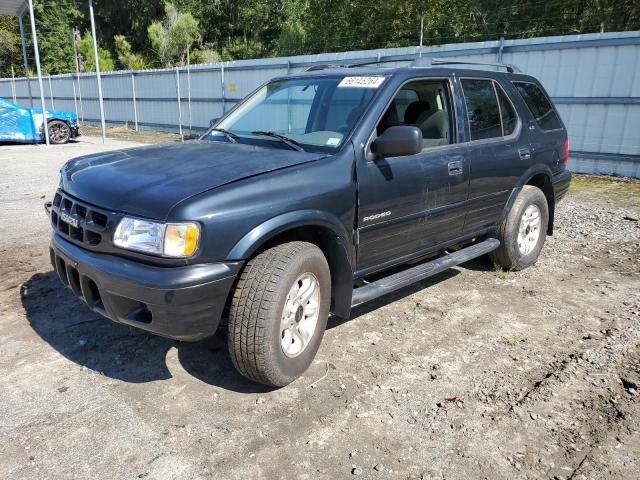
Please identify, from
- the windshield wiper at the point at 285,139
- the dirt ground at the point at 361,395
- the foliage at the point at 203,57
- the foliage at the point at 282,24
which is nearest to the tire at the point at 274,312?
the dirt ground at the point at 361,395

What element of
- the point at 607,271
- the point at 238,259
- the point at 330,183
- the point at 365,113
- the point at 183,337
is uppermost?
the point at 365,113

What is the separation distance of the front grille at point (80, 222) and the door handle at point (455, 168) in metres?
2.53

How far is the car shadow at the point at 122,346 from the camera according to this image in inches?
130

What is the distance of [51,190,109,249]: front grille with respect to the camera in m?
2.91

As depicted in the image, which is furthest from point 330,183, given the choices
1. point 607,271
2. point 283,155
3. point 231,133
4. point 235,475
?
point 607,271

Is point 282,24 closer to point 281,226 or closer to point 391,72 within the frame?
point 391,72

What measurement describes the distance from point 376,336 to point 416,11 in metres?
32.1

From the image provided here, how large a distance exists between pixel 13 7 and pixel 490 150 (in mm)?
19846

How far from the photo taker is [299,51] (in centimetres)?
3519

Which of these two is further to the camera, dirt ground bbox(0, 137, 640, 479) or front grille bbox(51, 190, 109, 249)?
front grille bbox(51, 190, 109, 249)

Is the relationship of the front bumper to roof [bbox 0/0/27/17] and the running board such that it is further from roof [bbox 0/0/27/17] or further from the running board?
roof [bbox 0/0/27/17]

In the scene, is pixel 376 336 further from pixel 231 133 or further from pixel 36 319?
pixel 36 319

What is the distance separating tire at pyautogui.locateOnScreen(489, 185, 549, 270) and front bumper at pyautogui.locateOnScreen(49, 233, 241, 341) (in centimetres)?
315

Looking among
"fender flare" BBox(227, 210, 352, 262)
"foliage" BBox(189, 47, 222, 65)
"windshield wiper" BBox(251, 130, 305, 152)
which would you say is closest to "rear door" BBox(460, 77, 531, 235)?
"windshield wiper" BBox(251, 130, 305, 152)
